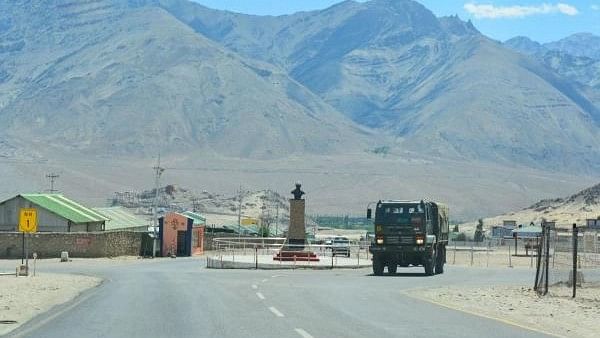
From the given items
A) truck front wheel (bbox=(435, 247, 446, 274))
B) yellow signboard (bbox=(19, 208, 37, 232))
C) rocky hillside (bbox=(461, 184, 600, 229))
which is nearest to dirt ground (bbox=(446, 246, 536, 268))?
truck front wheel (bbox=(435, 247, 446, 274))

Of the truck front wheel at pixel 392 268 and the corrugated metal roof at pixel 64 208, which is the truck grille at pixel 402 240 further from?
the corrugated metal roof at pixel 64 208

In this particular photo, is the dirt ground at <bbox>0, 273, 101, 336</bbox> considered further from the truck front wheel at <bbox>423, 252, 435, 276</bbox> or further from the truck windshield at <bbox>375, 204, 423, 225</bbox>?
the truck front wheel at <bbox>423, 252, 435, 276</bbox>

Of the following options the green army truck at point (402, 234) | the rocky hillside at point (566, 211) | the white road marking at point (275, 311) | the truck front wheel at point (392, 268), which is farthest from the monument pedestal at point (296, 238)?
the rocky hillside at point (566, 211)

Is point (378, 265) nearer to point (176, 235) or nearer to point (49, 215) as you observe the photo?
point (176, 235)

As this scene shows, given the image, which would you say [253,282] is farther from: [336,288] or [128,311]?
[128,311]

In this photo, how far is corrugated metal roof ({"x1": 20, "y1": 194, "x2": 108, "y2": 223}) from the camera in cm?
7956

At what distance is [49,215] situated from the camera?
79.1 m

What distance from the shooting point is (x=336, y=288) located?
32250 mm

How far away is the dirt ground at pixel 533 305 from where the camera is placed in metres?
21.7

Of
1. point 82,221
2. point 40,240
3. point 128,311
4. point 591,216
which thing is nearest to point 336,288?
point 128,311

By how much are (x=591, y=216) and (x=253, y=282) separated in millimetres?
102674

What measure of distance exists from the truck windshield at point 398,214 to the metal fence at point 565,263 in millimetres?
5450

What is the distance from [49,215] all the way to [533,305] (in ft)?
190

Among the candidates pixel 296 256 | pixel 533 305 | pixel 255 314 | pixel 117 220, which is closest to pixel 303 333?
pixel 255 314
